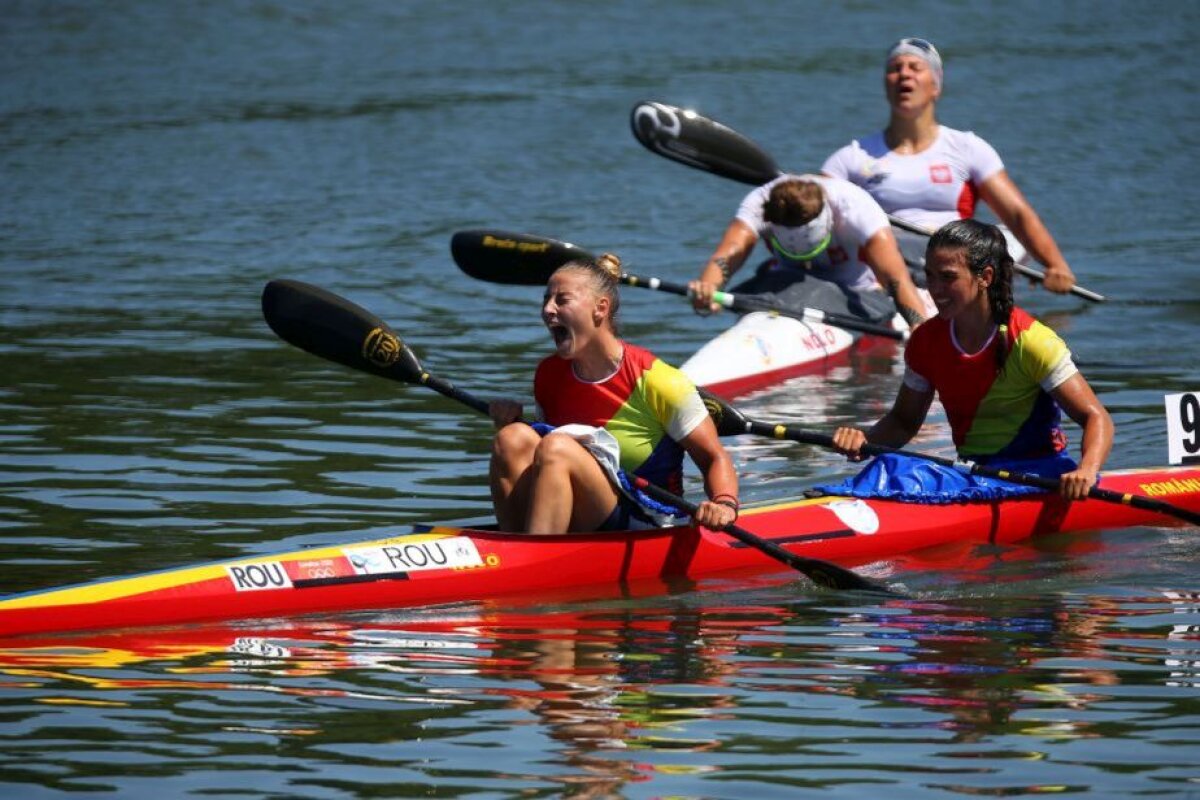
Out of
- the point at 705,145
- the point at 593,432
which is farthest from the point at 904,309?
the point at 593,432

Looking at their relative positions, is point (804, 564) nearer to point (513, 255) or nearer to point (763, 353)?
point (513, 255)

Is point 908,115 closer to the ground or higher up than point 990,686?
higher up

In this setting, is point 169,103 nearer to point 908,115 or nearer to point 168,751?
point 908,115

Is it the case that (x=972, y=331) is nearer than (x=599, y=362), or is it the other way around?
(x=599, y=362)

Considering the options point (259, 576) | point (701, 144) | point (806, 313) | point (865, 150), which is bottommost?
point (259, 576)

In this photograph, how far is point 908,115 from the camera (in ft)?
45.2

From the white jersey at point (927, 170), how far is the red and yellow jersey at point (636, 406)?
18.5 ft

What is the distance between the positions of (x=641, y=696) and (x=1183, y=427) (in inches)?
144

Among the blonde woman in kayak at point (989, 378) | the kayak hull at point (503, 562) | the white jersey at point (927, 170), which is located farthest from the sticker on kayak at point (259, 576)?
the white jersey at point (927, 170)

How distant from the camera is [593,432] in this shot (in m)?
8.34

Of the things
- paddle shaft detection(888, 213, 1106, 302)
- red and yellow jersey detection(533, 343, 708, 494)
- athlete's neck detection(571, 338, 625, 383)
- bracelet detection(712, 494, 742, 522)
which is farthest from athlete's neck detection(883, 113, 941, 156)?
bracelet detection(712, 494, 742, 522)

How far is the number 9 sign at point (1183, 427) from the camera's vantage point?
31.9 feet

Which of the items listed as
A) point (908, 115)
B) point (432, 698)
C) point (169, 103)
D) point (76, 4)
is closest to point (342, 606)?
point (432, 698)

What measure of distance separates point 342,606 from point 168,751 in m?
1.75
